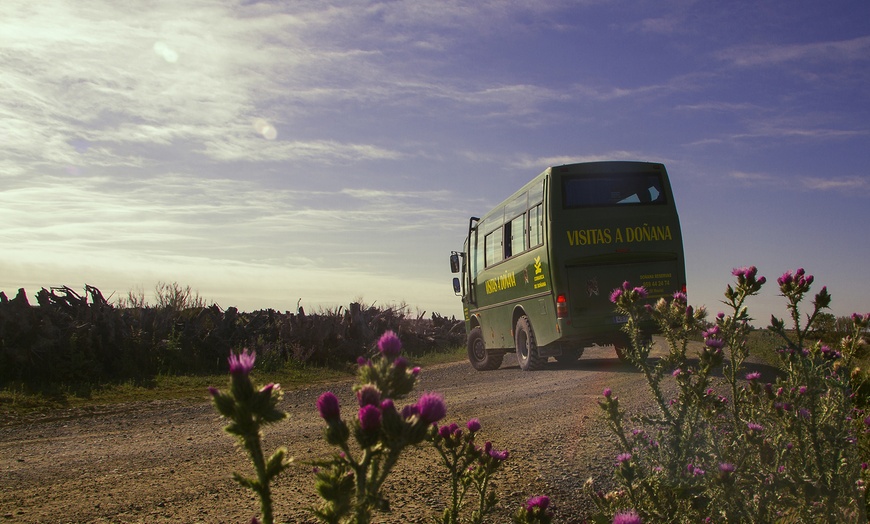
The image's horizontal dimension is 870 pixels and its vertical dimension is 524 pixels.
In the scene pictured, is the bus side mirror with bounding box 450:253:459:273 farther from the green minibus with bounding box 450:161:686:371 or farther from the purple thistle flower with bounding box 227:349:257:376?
the purple thistle flower with bounding box 227:349:257:376

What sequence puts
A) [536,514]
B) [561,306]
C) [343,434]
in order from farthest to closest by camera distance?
[561,306]
[536,514]
[343,434]

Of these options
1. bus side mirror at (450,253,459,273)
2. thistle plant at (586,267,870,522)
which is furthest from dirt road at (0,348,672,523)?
bus side mirror at (450,253,459,273)

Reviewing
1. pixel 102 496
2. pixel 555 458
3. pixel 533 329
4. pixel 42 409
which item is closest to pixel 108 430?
pixel 42 409

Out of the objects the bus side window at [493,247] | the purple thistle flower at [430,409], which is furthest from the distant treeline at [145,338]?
the purple thistle flower at [430,409]

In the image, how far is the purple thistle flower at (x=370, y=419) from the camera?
1.23 meters

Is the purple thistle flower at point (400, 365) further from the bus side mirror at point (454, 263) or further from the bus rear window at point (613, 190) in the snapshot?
the bus side mirror at point (454, 263)

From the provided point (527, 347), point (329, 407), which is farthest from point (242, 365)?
point (527, 347)

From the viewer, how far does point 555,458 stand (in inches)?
151

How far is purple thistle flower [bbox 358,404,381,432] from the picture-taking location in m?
1.23

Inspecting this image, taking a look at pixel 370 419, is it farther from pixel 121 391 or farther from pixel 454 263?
pixel 454 263

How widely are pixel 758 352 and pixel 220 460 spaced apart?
13290mm

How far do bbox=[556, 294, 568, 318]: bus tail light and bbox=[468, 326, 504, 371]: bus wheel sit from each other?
4.46 m

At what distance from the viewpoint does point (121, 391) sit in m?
9.52

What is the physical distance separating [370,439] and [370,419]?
4cm
